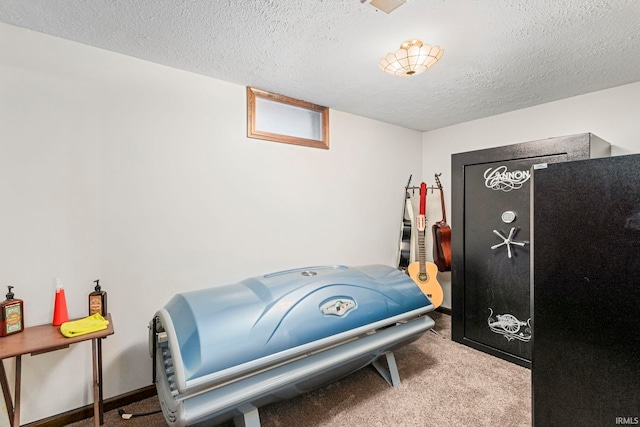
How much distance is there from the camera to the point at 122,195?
76.7 inches

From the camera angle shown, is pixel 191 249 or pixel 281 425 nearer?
pixel 281 425

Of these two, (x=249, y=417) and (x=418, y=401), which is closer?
(x=249, y=417)

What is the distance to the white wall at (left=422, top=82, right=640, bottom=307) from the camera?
2408 millimetres

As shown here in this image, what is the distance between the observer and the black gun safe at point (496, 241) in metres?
2.35

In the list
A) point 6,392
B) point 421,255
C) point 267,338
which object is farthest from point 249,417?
point 421,255

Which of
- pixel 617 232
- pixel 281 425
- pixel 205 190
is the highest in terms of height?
pixel 205 190

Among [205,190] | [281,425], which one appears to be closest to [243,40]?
[205,190]

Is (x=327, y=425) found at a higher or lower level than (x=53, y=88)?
lower

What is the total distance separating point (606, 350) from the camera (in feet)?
3.39

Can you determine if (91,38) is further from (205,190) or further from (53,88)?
(205,190)

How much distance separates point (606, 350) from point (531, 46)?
1.82 meters

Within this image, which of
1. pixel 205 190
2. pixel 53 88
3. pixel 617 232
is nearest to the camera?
pixel 617 232

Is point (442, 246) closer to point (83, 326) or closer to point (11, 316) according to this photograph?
point (83, 326)

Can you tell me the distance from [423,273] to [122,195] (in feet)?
9.77
